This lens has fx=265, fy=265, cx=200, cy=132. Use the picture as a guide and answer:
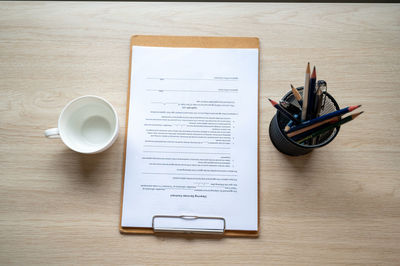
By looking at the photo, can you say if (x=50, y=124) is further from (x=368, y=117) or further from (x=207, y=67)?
(x=368, y=117)

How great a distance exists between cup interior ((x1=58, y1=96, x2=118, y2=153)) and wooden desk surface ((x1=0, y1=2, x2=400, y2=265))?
0.04 metres

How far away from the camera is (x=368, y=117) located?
1.99 ft

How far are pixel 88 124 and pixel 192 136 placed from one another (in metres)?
0.24

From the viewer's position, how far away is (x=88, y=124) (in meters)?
0.61

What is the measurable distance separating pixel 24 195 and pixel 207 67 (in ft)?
1.67

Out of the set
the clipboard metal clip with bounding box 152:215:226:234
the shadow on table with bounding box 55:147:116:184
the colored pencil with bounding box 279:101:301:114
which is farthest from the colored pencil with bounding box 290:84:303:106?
the shadow on table with bounding box 55:147:116:184

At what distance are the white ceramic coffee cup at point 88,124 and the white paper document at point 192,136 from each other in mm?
55

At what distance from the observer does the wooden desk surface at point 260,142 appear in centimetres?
57

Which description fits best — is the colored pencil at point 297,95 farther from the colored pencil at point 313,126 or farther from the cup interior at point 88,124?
the cup interior at point 88,124

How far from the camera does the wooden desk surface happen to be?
57cm

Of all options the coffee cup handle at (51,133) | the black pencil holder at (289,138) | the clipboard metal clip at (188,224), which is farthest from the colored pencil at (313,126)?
the coffee cup handle at (51,133)

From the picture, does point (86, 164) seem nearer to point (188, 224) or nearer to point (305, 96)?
point (188, 224)

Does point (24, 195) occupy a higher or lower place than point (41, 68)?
lower


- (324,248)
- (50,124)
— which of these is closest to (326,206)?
(324,248)
